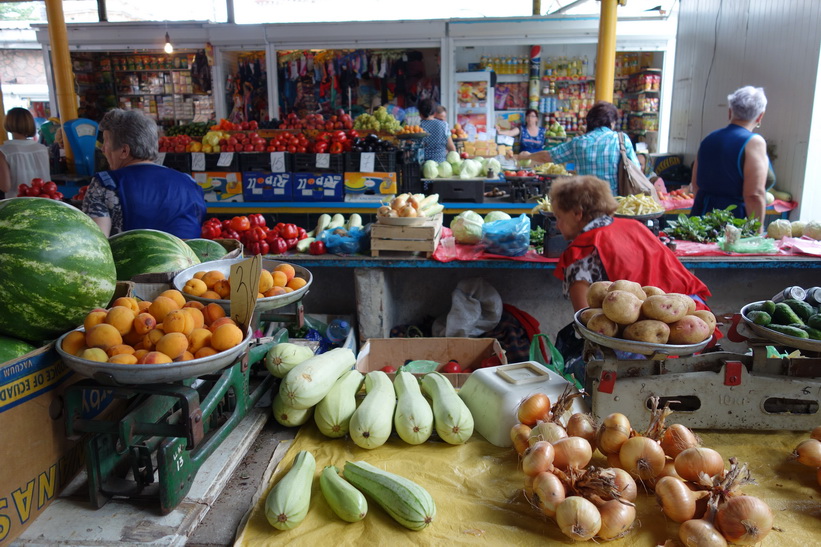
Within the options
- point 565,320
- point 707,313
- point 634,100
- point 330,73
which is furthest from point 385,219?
point 634,100

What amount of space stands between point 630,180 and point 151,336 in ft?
15.3

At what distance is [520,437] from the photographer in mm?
1788

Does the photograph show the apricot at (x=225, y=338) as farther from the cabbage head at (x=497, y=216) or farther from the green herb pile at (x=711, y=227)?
the green herb pile at (x=711, y=227)

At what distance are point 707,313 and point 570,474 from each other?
942 millimetres

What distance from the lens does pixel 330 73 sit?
449 inches

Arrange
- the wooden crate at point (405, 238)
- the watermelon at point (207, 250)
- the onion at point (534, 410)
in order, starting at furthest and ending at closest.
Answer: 1. the wooden crate at point (405, 238)
2. the watermelon at point (207, 250)
3. the onion at point (534, 410)

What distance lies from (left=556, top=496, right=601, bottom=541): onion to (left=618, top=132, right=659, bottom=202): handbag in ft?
13.7

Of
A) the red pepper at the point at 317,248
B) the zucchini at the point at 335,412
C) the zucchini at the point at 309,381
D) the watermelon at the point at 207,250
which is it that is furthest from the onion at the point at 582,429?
the red pepper at the point at 317,248

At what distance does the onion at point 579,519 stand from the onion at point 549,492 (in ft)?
0.13

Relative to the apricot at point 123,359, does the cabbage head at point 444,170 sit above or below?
above

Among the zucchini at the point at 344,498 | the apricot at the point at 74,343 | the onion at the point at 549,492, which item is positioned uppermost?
the apricot at the point at 74,343

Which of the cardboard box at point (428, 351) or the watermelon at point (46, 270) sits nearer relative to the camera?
the watermelon at point (46, 270)

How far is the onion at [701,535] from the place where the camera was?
1.37 meters

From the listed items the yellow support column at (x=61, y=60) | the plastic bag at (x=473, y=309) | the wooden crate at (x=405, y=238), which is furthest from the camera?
the yellow support column at (x=61, y=60)
